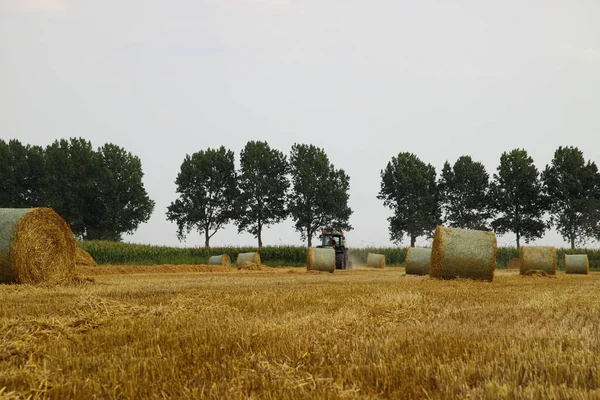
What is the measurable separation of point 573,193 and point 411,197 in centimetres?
1981

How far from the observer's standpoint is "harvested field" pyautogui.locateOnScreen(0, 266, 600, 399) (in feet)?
11.4

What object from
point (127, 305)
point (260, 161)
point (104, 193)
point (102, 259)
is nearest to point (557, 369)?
point (127, 305)

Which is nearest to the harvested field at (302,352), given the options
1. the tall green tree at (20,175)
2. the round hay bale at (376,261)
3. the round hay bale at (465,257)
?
the round hay bale at (465,257)

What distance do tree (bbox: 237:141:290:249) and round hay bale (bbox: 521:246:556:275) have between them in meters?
45.1

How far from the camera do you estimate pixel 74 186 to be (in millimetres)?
61219

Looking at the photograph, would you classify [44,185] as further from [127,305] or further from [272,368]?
[272,368]

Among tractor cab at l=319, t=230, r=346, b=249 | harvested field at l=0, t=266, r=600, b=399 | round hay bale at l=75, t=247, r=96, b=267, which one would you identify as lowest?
harvested field at l=0, t=266, r=600, b=399

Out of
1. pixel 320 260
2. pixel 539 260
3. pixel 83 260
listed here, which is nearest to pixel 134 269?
pixel 83 260

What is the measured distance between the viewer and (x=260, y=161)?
231 feet

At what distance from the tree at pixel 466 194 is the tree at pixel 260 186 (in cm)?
2201

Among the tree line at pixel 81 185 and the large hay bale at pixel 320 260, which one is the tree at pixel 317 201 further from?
the large hay bale at pixel 320 260

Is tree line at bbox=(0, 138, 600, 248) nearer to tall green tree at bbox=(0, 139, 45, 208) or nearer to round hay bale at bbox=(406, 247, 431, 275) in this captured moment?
tall green tree at bbox=(0, 139, 45, 208)

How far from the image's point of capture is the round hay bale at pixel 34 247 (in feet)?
47.1

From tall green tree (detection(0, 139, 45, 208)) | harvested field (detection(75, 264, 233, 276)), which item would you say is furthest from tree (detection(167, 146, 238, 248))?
harvested field (detection(75, 264, 233, 276))
